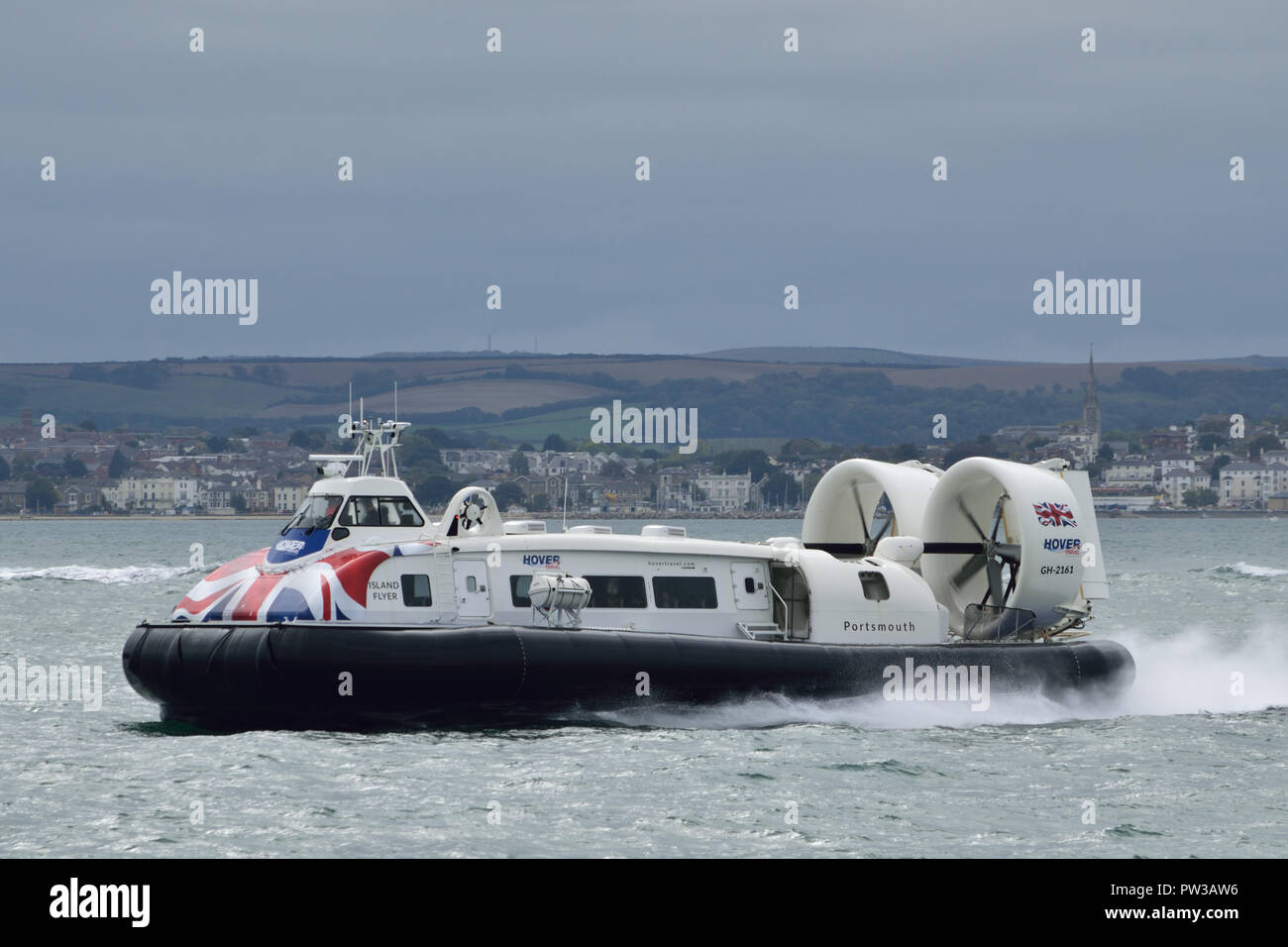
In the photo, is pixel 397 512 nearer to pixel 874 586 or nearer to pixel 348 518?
pixel 348 518

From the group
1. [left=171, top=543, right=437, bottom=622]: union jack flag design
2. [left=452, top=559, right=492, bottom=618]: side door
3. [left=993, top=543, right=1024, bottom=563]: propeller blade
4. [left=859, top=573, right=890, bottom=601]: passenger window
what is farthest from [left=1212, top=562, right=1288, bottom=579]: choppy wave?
[left=171, top=543, right=437, bottom=622]: union jack flag design

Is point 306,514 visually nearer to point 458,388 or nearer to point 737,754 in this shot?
point 737,754

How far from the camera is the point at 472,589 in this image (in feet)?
55.4

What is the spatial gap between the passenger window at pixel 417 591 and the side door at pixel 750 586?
335 centimetres

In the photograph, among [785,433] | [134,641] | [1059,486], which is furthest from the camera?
[785,433]

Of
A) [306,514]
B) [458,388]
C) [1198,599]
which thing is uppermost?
[458,388]

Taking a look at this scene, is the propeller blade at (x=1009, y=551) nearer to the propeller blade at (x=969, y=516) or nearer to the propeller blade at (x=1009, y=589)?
the propeller blade at (x=1009, y=589)

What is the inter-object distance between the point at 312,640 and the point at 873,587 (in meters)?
6.12

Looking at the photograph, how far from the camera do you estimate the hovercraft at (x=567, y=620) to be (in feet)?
51.5

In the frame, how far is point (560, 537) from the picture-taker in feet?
56.9

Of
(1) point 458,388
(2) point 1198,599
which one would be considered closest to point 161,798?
(2) point 1198,599

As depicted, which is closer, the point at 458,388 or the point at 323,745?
the point at 323,745
